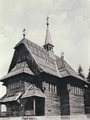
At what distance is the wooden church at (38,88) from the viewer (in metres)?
24.8

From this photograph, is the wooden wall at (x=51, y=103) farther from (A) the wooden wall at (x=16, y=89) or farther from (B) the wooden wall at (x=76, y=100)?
(A) the wooden wall at (x=16, y=89)

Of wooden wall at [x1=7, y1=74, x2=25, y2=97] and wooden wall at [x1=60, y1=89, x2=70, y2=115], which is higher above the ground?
wooden wall at [x1=7, y1=74, x2=25, y2=97]

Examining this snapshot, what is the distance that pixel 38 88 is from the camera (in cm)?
2553

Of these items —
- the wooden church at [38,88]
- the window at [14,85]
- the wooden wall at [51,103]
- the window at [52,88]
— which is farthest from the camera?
the window at [52,88]

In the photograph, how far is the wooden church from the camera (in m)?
24.8

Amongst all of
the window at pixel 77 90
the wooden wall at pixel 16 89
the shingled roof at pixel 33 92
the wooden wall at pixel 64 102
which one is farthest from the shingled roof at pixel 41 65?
the wooden wall at pixel 64 102

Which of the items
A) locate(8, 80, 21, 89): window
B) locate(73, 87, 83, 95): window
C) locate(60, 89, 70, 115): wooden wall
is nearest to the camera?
locate(8, 80, 21, 89): window

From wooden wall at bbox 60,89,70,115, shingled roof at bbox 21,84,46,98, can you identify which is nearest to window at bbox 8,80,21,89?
shingled roof at bbox 21,84,46,98

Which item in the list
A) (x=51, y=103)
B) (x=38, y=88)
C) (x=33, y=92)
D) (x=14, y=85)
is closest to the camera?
(x=33, y=92)

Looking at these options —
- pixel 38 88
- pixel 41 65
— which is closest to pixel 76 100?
pixel 38 88

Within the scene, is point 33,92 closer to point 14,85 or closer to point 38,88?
point 38,88

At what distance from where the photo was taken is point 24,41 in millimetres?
29562

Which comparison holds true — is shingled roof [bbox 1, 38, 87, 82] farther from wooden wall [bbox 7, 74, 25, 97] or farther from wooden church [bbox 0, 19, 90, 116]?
wooden wall [bbox 7, 74, 25, 97]

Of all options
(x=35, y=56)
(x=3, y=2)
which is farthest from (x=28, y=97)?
(x=3, y=2)
